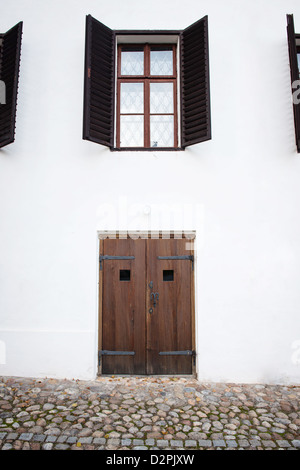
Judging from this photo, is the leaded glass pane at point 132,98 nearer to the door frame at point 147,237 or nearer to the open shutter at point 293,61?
the door frame at point 147,237

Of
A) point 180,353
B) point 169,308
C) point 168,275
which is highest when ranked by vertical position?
point 168,275

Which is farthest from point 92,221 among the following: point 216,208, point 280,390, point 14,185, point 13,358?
point 280,390

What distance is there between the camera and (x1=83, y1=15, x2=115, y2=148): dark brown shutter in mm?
4258

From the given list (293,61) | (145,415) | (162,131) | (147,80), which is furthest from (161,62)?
(145,415)

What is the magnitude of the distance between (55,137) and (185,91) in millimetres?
1989

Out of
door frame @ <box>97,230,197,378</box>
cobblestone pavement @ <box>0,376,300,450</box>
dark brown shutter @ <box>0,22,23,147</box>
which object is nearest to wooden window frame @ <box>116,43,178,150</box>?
door frame @ <box>97,230,197,378</box>

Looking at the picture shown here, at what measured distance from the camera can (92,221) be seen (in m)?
4.39

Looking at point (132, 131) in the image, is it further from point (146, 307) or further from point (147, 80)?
point (146, 307)

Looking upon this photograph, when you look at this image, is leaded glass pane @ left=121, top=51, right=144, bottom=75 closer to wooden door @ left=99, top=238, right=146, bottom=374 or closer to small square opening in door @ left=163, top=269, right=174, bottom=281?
wooden door @ left=99, top=238, right=146, bottom=374

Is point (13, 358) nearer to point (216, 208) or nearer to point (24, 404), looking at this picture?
point (24, 404)

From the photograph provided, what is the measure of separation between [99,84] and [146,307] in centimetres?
319

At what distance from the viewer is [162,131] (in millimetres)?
4707

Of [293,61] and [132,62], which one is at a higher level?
[132,62]

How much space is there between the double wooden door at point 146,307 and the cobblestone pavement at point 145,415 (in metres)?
0.25
